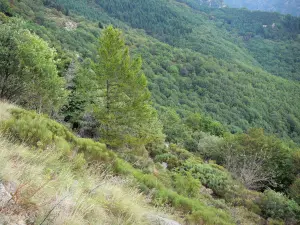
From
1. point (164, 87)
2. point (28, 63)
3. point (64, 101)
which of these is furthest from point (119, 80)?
point (164, 87)

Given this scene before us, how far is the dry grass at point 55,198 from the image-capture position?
259 centimetres

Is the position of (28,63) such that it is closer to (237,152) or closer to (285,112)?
(237,152)

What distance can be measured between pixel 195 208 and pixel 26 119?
192 inches

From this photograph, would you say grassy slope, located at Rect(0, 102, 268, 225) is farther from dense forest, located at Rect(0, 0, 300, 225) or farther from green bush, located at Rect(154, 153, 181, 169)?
green bush, located at Rect(154, 153, 181, 169)

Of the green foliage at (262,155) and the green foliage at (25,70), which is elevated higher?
the green foliage at (25,70)

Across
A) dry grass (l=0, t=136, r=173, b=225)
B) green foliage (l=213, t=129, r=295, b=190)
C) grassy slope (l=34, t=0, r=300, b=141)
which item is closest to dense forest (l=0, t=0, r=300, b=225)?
dry grass (l=0, t=136, r=173, b=225)

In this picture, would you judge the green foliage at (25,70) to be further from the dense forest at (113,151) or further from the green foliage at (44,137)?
the green foliage at (44,137)

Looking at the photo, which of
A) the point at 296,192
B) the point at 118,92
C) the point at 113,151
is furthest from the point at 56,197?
the point at 296,192

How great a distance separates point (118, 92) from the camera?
15.2m

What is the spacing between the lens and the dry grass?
8.50 feet

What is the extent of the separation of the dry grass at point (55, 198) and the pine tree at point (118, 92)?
10.4 meters

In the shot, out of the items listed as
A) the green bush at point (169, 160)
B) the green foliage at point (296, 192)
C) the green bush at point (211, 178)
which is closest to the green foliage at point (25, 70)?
the green bush at point (169, 160)

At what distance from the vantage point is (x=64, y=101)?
592 inches

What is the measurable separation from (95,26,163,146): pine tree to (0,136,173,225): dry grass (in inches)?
411
